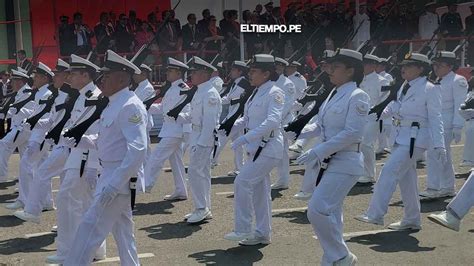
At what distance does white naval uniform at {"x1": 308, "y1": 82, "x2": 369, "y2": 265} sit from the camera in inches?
233

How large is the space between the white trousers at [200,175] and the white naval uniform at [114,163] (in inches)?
108

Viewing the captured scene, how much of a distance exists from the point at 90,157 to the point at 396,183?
3306 mm

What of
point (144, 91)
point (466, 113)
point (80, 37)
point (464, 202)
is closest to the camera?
point (464, 202)

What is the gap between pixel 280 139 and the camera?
24.5ft

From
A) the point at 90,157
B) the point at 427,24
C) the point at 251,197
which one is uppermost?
the point at 427,24

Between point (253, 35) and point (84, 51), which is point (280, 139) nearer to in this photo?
point (84, 51)

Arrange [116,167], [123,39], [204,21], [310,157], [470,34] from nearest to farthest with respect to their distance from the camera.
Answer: [116,167] < [310,157] < [123,39] < [470,34] < [204,21]

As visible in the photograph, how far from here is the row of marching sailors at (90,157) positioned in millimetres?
5422

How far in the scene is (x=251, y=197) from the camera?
7.29 metres

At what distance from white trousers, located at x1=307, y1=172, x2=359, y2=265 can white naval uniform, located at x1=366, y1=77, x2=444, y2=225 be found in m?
1.80

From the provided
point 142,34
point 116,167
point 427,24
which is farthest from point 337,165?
point 427,24

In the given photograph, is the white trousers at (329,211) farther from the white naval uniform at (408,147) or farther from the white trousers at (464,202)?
the white naval uniform at (408,147)

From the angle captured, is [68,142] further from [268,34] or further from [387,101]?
[268,34]

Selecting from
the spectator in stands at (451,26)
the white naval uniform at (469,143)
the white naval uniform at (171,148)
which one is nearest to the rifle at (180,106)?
the white naval uniform at (171,148)
